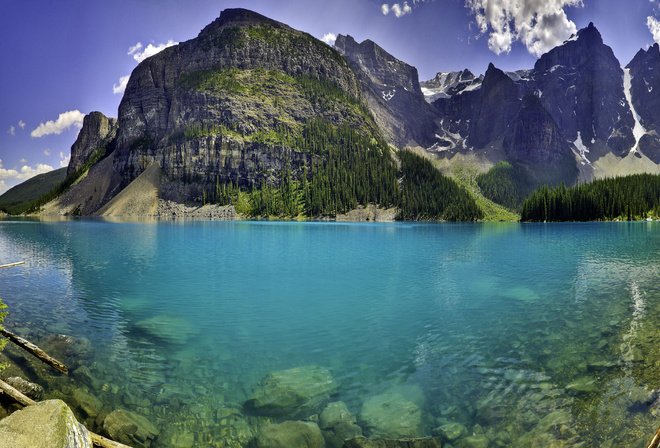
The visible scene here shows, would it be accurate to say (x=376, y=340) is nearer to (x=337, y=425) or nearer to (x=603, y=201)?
(x=337, y=425)

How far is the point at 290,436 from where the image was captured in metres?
8.81

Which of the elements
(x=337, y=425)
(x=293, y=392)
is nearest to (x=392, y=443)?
(x=337, y=425)

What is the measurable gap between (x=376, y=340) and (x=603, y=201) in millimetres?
179111

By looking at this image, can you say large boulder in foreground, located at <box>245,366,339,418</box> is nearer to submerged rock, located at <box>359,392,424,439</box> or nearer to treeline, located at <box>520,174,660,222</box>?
submerged rock, located at <box>359,392,424,439</box>

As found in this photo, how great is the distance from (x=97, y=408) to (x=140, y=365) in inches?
109

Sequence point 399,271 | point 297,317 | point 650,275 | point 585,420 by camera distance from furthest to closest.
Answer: point 399,271 → point 650,275 → point 297,317 → point 585,420

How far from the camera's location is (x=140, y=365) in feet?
42.6

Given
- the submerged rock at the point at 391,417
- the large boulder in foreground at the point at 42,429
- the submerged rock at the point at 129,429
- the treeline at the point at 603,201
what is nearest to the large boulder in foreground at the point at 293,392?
the submerged rock at the point at 391,417

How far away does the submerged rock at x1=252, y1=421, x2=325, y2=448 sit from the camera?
28.3 ft

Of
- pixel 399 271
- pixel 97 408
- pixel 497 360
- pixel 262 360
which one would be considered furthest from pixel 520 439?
pixel 399 271

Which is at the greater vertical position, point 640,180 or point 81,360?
point 640,180

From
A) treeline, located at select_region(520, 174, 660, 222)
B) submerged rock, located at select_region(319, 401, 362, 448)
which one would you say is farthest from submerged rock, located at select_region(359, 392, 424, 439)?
treeline, located at select_region(520, 174, 660, 222)

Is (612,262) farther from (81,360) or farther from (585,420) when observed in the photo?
(81,360)

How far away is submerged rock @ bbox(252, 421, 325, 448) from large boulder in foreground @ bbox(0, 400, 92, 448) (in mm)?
4150
